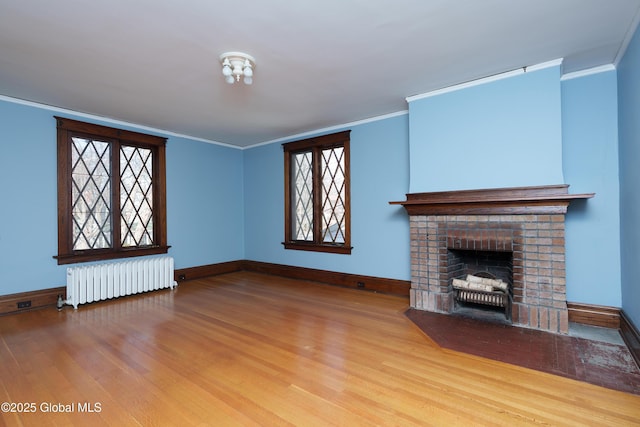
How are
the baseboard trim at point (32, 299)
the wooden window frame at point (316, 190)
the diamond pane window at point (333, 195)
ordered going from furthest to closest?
the diamond pane window at point (333, 195) → the wooden window frame at point (316, 190) → the baseboard trim at point (32, 299)

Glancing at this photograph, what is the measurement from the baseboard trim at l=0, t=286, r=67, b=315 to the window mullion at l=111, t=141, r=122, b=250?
86 centimetres

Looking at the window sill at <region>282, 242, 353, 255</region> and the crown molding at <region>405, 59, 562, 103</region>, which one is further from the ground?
the crown molding at <region>405, 59, 562, 103</region>

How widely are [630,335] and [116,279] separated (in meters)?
5.54

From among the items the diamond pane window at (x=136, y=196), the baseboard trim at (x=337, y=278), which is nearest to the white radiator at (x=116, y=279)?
the diamond pane window at (x=136, y=196)

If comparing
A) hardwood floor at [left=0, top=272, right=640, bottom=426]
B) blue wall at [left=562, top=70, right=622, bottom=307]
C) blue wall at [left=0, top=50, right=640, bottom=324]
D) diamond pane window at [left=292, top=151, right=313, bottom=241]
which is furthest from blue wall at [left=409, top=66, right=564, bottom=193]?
diamond pane window at [left=292, top=151, right=313, bottom=241]

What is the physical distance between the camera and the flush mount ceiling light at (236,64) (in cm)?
266

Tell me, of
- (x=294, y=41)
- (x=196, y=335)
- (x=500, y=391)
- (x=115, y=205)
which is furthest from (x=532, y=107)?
(x=115, y=205)

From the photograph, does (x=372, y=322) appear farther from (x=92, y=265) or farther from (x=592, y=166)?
(x=92, y=265)

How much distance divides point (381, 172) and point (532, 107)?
1.92m

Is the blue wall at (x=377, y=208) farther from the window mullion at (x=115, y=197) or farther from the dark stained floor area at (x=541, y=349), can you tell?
the window mullion at (x=115, y=197)

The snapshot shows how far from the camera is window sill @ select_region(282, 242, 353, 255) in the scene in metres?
4.84

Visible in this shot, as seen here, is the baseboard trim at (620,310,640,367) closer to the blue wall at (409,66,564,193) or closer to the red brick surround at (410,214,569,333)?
the red brick surround at (410,214,569,333)

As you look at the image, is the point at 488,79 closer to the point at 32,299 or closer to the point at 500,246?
the point at 500,246

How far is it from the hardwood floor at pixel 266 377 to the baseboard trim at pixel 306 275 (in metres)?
0.84
